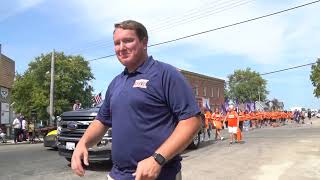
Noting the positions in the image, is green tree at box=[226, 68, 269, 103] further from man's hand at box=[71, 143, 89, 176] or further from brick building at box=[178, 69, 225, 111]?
man's hand at box=[71, 143, 89, 176]

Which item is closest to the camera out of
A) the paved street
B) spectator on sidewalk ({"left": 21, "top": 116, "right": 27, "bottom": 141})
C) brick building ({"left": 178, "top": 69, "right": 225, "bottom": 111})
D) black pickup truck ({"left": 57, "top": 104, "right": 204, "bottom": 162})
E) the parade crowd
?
the paved street

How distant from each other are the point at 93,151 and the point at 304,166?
487 cm

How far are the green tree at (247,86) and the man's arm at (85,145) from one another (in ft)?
365

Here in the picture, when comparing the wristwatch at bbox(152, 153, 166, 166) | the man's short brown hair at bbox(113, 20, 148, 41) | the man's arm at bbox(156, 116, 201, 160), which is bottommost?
the wristwatch at bbox(152, 153, 166, 166)

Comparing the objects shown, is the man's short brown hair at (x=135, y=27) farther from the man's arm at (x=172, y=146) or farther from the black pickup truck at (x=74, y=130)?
the black pickup truck at (x=74, y=130)

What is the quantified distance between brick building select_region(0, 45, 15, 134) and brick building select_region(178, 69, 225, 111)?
39659 millimetres

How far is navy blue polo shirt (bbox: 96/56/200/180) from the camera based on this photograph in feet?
11.3

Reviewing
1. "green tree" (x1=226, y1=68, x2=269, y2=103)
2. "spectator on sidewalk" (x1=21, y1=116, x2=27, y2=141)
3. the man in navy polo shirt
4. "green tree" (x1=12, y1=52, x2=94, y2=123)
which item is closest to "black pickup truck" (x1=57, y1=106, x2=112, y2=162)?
the man in navy polo shirt

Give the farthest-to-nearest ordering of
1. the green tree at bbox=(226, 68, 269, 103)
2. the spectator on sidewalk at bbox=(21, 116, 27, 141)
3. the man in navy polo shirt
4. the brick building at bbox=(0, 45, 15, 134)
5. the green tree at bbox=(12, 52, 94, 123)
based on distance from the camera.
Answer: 1. the green tree at bbox=(226, 68, 269, 103)
2. the green tree at bbox=(12, 52, 94, 123)
3. the brick building at bbox=(0, 45, 15, 134)
4. the spectator on sidewalk at bbox=(21, 116, 27, 141)
5. the man in navy polo shirt

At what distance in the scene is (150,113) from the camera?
11.4 feet

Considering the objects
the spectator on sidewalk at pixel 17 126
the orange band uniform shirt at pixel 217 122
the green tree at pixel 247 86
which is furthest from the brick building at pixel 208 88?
the spectator on sidewalk at pixel 17 126

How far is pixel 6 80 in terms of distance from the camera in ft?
143

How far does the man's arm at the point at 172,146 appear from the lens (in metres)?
3.19

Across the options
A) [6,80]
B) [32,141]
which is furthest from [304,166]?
[6,80]
